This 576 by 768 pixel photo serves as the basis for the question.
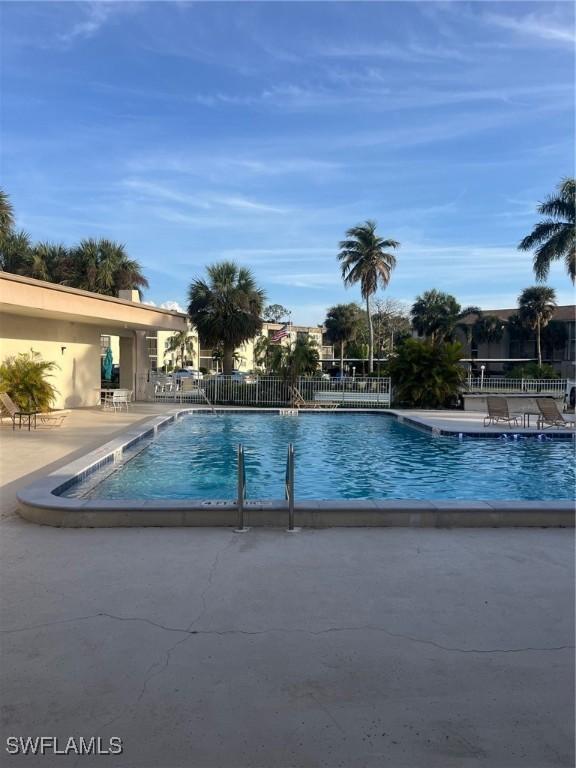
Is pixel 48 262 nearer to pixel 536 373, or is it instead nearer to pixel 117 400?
pixel 117 400

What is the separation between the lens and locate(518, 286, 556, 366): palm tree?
52.8 meters

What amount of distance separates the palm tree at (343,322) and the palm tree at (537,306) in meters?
17.0

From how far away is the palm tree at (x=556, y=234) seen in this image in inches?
1098

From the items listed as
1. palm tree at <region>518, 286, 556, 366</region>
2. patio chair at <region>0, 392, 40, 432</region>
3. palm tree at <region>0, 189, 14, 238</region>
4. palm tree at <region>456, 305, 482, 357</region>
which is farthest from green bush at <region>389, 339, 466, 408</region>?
palm tree at <region>456, 305, 482, 357</region>

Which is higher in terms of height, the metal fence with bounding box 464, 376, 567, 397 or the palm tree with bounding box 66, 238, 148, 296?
the palm tree with bounding box 66, 238, 148, 296

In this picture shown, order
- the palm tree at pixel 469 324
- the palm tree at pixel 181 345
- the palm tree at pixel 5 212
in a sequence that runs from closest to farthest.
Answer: the palm tree at pixel 5 212
the palm tree at pixel 469 324
the palm tree at pixel 181 345

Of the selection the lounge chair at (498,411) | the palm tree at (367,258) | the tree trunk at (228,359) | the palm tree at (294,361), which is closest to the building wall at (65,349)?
the palm tree at (294,361)

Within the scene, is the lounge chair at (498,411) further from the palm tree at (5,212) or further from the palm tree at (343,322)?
the palm tree at (343,322)

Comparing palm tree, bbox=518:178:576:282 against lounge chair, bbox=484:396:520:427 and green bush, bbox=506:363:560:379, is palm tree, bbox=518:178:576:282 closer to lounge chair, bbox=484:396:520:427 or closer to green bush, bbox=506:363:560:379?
green bush, bbox=506:363:560:379

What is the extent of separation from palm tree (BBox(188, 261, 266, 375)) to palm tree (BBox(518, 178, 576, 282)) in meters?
13.8

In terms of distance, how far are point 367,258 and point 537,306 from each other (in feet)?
77.8

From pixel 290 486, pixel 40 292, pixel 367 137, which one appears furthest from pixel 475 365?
pixel 290 486

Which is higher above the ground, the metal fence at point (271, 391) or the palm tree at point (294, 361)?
the palm tree at point (294, 361)

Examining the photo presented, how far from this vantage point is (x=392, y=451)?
1261 cm
